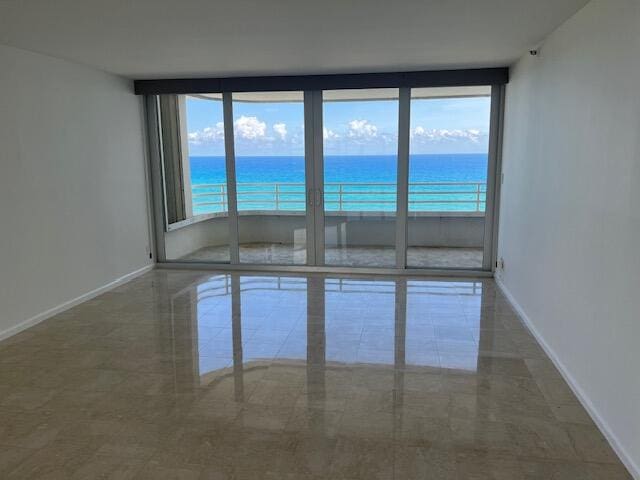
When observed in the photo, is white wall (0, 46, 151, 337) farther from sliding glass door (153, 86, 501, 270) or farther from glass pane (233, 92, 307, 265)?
glass pane (233, 92, 307, 265)

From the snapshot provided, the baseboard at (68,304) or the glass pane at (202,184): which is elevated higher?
the glass pane at (202,184)

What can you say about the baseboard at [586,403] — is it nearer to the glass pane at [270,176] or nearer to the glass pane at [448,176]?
the glass pane at [448,176]

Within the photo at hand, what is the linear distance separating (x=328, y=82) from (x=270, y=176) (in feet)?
4.46

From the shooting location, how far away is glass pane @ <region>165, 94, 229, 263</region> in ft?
20.0

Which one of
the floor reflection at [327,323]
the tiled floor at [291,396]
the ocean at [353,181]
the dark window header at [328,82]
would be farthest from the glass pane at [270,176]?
the tiled floor at [291,396]

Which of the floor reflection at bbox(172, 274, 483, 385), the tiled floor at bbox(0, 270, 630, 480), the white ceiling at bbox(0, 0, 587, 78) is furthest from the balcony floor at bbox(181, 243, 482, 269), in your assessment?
the white ceiling at bbox(0, 0, 587, 78)

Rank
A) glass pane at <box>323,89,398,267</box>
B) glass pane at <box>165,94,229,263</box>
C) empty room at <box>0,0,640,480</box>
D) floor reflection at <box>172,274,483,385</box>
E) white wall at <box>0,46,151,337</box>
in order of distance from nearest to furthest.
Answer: empty room at <box>0,0,640,480</box>, floor reflection at <box>172,274,483,385</box>, white wall at <box>0,46,151,337</box>, glass pane at <box>323,89,398,267</box>, glass pane at <box>165,94,229,263</box>

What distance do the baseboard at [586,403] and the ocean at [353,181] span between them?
6.12 ft

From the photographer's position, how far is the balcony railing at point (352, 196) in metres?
5.80

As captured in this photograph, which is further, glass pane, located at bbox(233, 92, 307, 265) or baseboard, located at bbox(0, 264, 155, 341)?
glass pane, located at bbox(233, 92, 307, 265)

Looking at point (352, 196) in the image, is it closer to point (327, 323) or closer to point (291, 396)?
point (327, 323)

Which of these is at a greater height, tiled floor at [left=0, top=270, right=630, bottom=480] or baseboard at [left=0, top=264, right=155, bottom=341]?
baseboard at [left=0, top=264, right=155, bottom=341]

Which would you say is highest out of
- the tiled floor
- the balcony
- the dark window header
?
the dark window header

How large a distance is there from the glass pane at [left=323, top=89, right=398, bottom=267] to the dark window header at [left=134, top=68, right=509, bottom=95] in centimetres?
22
